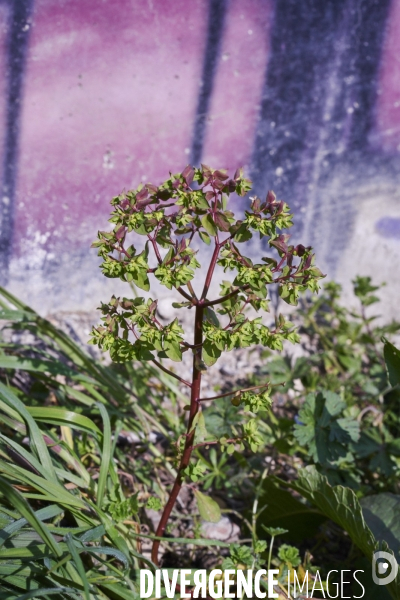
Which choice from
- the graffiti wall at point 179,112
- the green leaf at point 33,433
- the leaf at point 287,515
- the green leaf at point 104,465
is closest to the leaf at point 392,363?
the leaf at point 287,515

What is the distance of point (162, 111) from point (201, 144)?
19 cm

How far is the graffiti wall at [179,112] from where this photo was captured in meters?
2.33

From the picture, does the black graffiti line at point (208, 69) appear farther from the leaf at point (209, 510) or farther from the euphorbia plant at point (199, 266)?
the leaf at point (209, 510)

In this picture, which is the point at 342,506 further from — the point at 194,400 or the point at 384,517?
Answer: the point at 194,400

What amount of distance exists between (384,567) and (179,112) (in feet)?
5.63

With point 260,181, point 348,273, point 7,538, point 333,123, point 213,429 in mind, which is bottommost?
point 7,538

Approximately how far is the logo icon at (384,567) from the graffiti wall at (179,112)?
1475mm

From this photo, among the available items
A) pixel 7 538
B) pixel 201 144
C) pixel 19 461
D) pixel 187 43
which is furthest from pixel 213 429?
pixel 187 43

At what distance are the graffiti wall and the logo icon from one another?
58.1 inches

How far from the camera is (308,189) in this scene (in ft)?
9.05

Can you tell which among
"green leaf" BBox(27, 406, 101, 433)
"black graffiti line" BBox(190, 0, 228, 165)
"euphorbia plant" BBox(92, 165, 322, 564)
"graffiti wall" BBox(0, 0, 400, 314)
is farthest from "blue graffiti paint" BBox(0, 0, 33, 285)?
"euphorbia plant" BBox(92, 165, 322, 564)

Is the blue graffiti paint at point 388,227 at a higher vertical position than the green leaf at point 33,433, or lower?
higher

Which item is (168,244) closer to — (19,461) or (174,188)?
(174,188)

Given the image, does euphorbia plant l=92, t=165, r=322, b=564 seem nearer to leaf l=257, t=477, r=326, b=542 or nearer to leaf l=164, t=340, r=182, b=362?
leaf l=164, t=340, r=182, b=362
